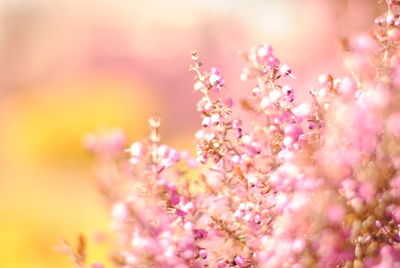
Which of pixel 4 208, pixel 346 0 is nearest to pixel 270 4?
pixel 346 0

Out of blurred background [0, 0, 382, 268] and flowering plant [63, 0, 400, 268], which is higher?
blurred background [0, 0, 382, 268]

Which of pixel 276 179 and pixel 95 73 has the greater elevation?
pixel 95 73

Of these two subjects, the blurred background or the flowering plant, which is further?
the blurred background

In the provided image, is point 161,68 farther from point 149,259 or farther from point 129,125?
point 149,259

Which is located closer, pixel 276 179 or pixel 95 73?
pixel 276 179
